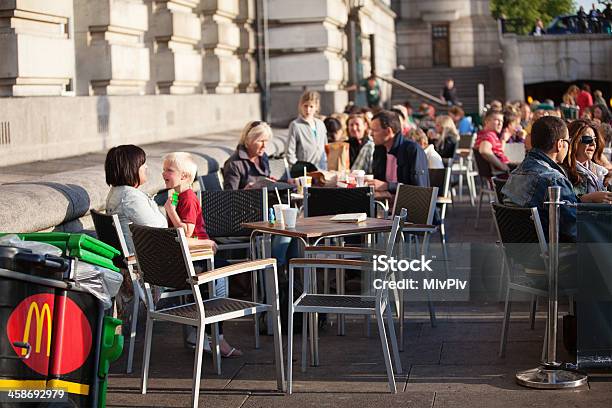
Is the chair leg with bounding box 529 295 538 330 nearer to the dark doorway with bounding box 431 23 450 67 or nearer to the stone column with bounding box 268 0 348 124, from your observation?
the stone column with bounding box 268 0 348 124

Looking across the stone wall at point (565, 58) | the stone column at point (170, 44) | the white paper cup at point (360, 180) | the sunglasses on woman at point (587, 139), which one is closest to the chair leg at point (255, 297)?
the white paper cup at point (360, 180)

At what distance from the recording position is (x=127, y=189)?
764cm

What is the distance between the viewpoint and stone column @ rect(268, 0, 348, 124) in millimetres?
22312

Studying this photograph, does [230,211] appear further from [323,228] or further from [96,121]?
[96,121]

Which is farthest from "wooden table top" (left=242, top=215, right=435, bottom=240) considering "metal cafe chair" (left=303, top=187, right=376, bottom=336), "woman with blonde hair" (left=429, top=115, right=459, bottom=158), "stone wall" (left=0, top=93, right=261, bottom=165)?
"woman with blonde hair" (left=429, top=115, right=459, bottom=158)

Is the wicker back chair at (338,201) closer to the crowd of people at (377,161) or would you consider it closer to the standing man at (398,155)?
the crowd of people at (377,161)

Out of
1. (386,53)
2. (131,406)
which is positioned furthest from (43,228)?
(386,53)

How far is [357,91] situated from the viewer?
26172 millimetres

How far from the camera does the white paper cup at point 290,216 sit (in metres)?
8.09

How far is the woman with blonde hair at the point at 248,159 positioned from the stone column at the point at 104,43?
3761 millimetres

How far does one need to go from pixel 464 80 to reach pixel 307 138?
3159cm

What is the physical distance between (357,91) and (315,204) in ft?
56.4

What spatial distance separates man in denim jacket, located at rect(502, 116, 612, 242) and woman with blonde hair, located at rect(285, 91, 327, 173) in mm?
5670

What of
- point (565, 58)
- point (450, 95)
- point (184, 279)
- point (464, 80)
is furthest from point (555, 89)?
point (184, 279)
